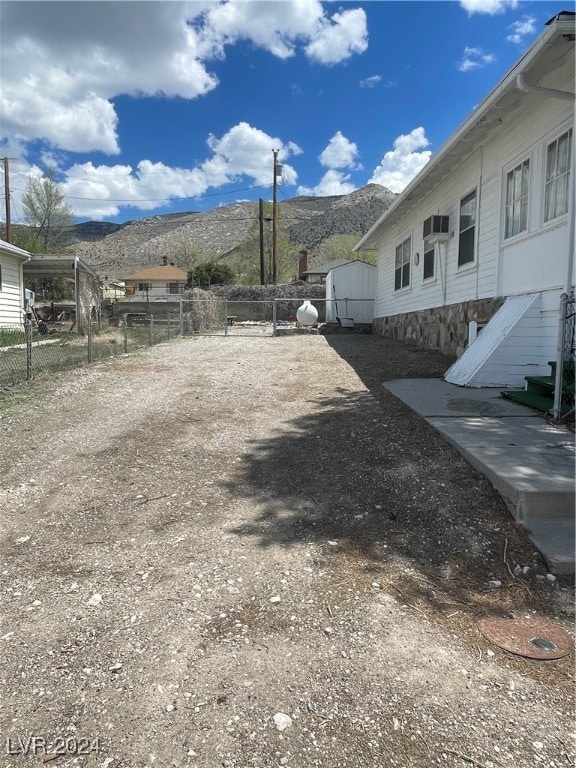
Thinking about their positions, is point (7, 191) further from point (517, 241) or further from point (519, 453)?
point (519, 453)

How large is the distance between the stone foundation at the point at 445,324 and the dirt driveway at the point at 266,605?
3871mm

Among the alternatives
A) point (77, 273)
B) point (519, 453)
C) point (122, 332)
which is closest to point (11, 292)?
point (77, 273)

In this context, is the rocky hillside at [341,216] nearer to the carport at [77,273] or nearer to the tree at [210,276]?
the tree at [210,276]

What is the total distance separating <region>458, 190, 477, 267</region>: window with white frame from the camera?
27.3 feet

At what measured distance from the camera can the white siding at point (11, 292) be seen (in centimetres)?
1720

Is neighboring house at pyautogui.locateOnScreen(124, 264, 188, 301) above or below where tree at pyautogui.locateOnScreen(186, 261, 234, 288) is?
above

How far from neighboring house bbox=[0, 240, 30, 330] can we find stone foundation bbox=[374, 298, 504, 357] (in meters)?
12.8

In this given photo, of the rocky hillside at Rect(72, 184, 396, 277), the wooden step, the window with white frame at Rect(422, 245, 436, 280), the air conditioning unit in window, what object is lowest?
the wooden step

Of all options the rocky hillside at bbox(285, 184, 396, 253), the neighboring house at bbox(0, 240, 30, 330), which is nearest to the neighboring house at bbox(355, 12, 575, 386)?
the neighboring house at bbox(0, 240, 30, 330)

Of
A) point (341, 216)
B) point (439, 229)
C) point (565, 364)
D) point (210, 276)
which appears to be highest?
point (341, 216)

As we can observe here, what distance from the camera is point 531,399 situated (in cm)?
515

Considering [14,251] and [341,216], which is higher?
[341,216]

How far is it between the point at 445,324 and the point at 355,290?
33.1 ft

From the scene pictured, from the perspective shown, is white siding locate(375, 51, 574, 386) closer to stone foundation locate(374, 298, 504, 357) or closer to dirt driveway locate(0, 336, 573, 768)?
stone foundation locate(374, 298, 504, 357)
